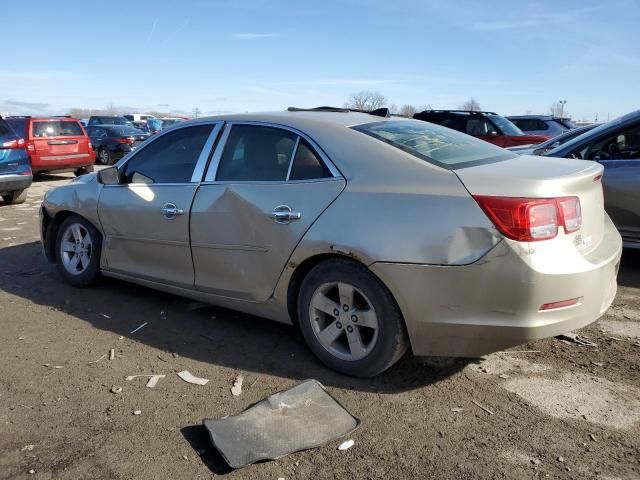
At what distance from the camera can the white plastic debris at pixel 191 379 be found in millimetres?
3410

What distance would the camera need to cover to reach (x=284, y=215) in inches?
137

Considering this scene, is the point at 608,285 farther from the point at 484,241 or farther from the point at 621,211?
the point at 621,211

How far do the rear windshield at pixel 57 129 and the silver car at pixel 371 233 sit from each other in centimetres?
1059

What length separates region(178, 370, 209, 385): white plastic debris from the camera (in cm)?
341

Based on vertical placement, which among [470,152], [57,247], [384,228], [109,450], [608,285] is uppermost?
[470,152]

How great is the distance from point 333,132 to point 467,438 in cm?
196

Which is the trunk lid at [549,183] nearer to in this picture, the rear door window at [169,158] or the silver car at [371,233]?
the silver car at [371,233]

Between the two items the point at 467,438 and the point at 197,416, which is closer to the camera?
the point at 467,438

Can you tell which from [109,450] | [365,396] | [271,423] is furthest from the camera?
[365,396]

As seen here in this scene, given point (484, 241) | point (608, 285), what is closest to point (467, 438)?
point (484, 241)

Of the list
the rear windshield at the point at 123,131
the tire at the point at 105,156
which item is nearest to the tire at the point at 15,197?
the tire at the point at 105,156

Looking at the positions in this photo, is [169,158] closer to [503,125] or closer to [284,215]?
[284,215]

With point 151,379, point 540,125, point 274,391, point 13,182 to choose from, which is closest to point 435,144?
point 274,391

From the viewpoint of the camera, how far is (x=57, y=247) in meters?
5.34
